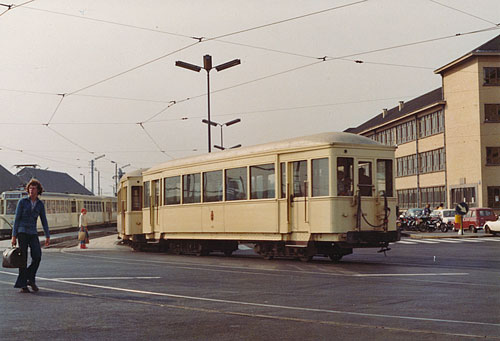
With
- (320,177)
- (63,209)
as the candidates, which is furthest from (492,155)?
(320,177)

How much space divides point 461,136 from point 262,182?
4372 centimetres

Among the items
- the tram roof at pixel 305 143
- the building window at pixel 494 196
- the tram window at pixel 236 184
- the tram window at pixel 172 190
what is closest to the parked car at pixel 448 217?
the building window at pixel 494 196

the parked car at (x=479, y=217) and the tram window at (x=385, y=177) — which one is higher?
the tram window at (x=385, y=177)

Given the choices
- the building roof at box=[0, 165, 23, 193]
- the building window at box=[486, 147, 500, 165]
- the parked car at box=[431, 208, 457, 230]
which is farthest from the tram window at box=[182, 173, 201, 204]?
the building roof at box=[0, 165, 23, 193]

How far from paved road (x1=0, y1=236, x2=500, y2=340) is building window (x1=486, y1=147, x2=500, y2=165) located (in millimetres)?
42826

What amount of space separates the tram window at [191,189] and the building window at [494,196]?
127 ft

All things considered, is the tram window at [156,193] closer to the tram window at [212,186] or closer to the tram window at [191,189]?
the tram window at [191,189]

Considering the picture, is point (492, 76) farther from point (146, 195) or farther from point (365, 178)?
point (365, 178)

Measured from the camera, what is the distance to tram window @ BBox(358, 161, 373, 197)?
18672 millimetres

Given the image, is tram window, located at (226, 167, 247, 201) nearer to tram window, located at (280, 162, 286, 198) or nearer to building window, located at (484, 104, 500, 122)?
tram window, located at (280, 162, 286, 198)

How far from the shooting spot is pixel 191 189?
926 inches

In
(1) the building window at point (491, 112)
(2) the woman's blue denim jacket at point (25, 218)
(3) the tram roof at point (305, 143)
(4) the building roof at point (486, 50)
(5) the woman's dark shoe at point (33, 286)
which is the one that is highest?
(4) the building roof at point (486, 50)

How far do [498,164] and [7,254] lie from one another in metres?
50.7

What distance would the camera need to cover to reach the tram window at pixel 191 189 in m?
23.1
